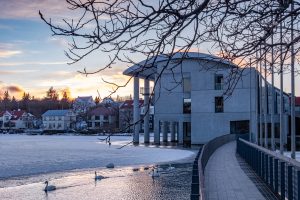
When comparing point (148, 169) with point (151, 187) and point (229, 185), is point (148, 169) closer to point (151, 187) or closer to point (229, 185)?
point (151, 187)

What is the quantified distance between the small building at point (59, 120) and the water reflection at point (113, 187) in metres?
141

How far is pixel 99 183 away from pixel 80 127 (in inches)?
5617

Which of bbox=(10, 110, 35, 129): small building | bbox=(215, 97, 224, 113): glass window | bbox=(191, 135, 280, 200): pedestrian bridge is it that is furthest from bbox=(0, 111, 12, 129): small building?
bbox=(191, 135, 280, 200): pedestrian bridge

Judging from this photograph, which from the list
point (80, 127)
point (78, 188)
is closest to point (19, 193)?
point (78, 188)

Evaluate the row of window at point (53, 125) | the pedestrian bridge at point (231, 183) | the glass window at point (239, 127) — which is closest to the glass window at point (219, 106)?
the glass window at point (239, 127)

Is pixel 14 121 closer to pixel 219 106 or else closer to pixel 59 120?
pixel 59 120

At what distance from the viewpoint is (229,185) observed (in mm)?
16953

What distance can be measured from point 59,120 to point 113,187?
150 m

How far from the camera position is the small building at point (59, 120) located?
172 m

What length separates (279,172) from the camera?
14188 millimetres

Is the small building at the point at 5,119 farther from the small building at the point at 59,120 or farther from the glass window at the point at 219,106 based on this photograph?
the glass window at the point at 219,106

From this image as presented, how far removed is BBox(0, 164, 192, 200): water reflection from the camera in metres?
23.4

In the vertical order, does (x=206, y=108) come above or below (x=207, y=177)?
above

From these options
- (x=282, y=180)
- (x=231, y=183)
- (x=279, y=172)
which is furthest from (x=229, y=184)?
(x=282, y=180)
